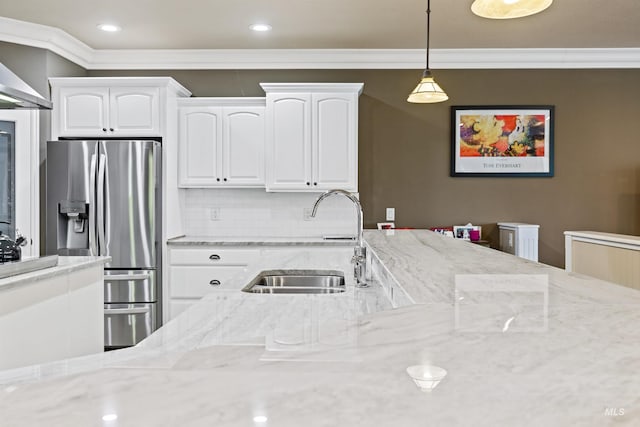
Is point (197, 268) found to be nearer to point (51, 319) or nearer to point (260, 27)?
point (51, 319)

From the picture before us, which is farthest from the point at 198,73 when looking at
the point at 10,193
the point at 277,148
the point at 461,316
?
the point at 461,316

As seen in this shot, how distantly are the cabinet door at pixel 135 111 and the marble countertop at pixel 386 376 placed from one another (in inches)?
152

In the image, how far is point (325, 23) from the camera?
3.94 m

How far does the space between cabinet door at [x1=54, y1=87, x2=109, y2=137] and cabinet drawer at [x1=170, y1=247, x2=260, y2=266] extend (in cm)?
125

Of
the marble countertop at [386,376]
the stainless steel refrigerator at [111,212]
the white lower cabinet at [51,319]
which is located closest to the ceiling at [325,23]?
the stainless steel refrigerator at [111,212]

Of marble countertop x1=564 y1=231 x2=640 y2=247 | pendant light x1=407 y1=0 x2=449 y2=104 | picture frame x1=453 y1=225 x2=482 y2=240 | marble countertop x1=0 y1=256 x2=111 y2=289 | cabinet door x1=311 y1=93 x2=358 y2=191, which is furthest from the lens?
picture frame x1=453 y1=225 x2=482 y2=240

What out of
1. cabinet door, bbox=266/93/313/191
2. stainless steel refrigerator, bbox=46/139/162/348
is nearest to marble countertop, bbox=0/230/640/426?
stainless steel refrigerator, bbox=46/139/162/348

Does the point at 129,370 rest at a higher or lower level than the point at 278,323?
higher

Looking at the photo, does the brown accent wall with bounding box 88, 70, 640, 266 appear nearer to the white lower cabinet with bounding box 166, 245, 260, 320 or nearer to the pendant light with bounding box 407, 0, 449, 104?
the white lower cabinet with bounding box 166, 245, 260, 320

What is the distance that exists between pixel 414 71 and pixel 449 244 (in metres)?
3.00

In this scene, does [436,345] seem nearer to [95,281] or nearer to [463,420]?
[463,420]

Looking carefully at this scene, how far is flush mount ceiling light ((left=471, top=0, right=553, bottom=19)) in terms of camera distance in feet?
5.16

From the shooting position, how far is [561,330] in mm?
620

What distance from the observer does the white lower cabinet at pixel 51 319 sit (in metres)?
2.12
